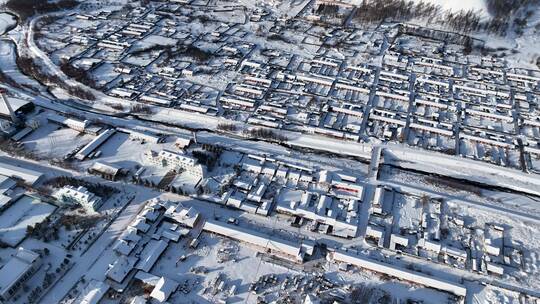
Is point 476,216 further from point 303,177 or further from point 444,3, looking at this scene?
point 444,3

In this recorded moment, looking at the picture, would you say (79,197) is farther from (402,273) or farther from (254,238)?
(402,273)

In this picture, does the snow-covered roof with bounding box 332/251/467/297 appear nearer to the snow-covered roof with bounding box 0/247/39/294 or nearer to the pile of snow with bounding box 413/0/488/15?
the snow-covered roof with bounding box 0/247/39/294

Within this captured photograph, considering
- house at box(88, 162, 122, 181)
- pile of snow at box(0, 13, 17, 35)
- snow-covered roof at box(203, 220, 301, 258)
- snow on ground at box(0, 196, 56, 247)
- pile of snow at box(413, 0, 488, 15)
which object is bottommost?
snow-covered roof at box(203, 220, 301, 258)

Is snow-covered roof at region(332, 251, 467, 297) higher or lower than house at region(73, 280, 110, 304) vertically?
lower

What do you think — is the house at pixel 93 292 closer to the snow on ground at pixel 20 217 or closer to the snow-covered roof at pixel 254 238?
the snow on ground at pixel 20 217

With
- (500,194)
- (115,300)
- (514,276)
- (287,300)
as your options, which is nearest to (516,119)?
(500,194)

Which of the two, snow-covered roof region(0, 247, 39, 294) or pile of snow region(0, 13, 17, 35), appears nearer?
snow-covered roof region(0, 247, 39, 294)

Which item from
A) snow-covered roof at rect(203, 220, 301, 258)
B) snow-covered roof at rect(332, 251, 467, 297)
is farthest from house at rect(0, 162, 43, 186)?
snow-covered roof at rect(332, 251, 467, 297)
